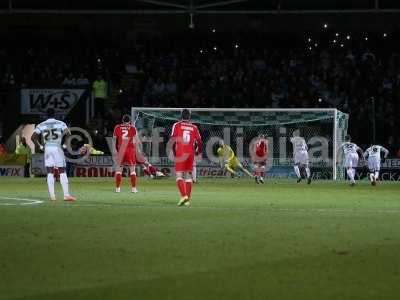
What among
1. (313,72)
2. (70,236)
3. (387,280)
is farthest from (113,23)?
(387,280)

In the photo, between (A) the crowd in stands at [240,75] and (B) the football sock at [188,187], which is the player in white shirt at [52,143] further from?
(A) the crowd in stands at [240,75]

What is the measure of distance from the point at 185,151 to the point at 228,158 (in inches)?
628

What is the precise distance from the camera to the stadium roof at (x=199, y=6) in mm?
39812

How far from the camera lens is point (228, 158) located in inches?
1351

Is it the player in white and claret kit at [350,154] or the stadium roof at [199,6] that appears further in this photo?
the stadium roof at [199,6]

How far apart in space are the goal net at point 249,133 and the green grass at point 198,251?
16552 mm

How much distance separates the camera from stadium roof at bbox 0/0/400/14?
3981 centimetres

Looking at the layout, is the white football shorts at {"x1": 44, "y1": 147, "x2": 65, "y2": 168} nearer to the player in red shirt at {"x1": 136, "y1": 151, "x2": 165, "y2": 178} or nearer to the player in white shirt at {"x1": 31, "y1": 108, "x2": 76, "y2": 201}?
the player in white shirt at {"x1": 31, "y1": 108, "x2": 76, "y2": 201}

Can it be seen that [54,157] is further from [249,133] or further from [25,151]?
[249,133]

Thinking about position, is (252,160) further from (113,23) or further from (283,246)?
(283,246)

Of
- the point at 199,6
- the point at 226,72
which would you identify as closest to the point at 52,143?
the point at 199,6

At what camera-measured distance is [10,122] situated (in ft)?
129

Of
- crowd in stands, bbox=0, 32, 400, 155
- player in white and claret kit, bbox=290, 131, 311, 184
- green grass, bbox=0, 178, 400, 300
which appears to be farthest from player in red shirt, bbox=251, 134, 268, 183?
green grass, bbox=0, 178, 400, 300

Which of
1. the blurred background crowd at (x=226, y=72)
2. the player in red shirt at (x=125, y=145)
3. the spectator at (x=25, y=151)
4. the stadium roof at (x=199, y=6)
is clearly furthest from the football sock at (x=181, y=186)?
the stadium roof at (x=199, y=6)
